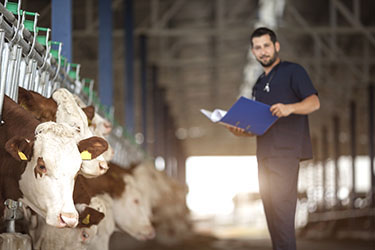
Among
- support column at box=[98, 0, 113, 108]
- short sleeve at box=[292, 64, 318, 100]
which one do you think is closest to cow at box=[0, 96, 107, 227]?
short sleeve at box=[292, 64, 318, 100]

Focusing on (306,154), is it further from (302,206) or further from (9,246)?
(302,206)

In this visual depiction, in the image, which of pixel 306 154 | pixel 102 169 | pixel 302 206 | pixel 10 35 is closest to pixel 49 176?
pixel 102 169

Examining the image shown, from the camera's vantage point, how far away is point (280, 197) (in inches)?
175

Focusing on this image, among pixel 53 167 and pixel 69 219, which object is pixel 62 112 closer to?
pixel 53 167

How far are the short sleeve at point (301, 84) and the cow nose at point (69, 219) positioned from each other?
2126 millimetres

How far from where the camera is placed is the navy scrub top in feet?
15.2

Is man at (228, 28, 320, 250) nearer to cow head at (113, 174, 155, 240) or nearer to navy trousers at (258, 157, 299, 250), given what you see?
navy trousers at (258, 157, 299, 250)

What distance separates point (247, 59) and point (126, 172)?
17611 mm

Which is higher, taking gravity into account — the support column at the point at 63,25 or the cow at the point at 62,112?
the support column at the point at 63,25

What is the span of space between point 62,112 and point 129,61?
32.3 ft

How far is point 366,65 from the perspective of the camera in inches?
814

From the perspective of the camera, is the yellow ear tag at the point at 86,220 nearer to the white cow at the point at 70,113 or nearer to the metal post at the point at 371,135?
the white cow at the point at 70,113

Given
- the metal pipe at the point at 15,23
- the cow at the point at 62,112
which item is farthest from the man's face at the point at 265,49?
the metal pipe at the point at 15,23

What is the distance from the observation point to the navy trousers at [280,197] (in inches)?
173
